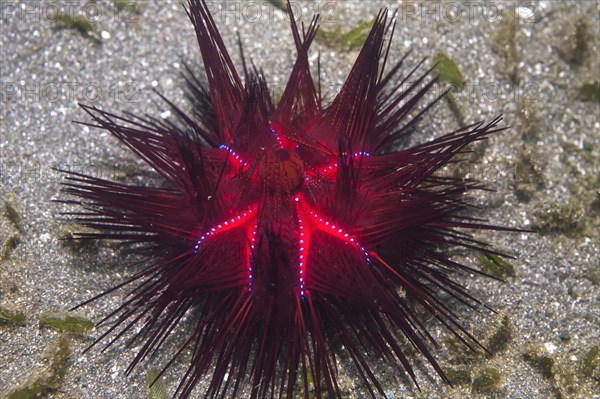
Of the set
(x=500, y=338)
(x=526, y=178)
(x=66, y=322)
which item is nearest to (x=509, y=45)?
(x=526, y=178)

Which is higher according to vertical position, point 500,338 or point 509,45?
point 509,45

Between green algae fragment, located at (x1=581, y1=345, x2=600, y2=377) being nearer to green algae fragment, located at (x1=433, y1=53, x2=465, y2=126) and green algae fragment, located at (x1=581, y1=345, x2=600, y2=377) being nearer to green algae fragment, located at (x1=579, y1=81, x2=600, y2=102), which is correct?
green algae fragment, located at (x1=433, y1=53, x2=465, y2=126)

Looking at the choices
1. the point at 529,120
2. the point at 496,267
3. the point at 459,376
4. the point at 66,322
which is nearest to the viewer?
the point at 459,376

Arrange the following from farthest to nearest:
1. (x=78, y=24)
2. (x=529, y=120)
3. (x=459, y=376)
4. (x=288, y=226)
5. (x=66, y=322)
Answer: (x=78, y=24)
(x=529, y=120)
(x=66, y=322)
(x=459, y=376)
(x=288, y=226)

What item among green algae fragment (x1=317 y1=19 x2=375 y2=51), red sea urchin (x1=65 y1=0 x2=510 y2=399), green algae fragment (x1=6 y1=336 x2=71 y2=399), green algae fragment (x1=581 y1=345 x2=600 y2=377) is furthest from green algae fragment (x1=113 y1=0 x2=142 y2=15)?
green algae fragment (x1=581 y1=345 x2=600 y2=377)

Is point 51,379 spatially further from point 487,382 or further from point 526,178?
point 526,178

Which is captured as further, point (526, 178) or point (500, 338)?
point (526, 178)

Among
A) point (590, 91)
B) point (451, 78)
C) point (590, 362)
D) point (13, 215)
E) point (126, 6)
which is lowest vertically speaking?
point (590, 362)
